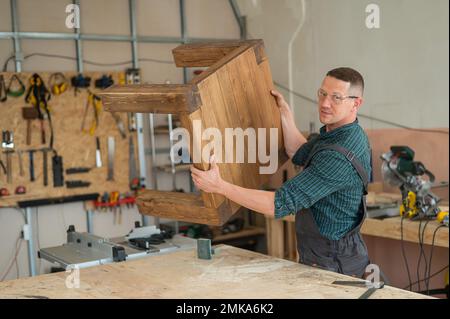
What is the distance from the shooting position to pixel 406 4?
4555 mm

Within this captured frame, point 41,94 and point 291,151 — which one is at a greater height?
point 41,94

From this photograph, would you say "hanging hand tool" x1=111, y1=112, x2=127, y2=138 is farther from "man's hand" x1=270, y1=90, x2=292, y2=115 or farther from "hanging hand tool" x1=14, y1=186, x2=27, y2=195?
"man's hand" x1=270, y1=90, x2=292, y2=115

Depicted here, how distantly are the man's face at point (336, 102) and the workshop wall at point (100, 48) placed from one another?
3.22m

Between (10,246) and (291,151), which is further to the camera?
(10,246)

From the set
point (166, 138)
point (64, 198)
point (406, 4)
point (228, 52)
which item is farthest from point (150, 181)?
point (228, 52)

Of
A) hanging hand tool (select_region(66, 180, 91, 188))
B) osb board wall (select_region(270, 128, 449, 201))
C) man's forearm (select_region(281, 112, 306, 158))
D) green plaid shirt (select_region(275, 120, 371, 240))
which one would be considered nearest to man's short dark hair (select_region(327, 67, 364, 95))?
green plaid shirt (select_region(275, 120, 371, 240))

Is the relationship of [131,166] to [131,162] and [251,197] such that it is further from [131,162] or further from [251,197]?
[251,197]

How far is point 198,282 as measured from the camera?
2.17 meters

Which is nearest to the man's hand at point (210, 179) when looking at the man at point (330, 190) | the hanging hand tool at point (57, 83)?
the man at point (330, 190)

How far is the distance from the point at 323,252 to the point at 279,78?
3547 mm

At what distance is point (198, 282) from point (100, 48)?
3.63m

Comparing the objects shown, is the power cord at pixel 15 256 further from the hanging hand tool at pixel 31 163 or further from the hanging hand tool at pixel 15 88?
the hanging hand tool at pixel 15 88

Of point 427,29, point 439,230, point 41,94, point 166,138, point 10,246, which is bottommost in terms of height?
point 10,246
